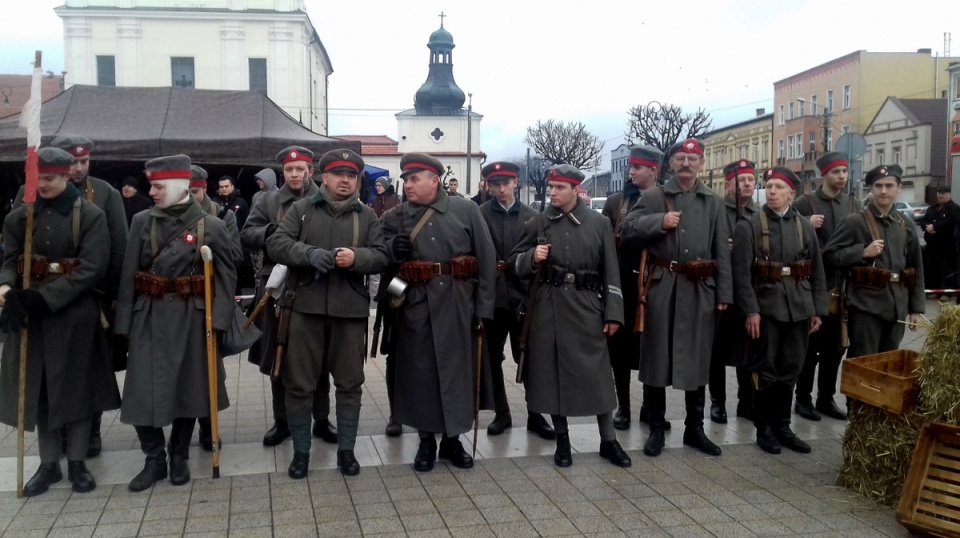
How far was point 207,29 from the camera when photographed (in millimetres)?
48562

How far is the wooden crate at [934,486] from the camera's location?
459 centimetres

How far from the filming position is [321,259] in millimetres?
5387

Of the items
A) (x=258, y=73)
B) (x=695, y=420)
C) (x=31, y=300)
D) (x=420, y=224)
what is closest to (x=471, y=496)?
(x=420, y=224)

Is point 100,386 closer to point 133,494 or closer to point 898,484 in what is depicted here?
point 133,494

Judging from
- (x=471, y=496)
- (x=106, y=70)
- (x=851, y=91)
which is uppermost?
(x=851, y=91)

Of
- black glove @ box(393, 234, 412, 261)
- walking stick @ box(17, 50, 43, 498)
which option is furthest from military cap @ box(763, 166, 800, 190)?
walking stick @ box(17, 50, 43, 498)

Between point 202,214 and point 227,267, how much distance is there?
0.38m

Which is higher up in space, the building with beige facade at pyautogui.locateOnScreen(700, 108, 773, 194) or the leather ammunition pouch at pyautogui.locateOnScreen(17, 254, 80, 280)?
the building with beige facade at pyautogui.locateOnScreen(700, 108, 773, 194)

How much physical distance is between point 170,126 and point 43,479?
9428 mm

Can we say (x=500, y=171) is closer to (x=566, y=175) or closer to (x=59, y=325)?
(x=566, y=175)

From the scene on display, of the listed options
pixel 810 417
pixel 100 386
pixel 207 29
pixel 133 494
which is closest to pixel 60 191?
pixel 100 386

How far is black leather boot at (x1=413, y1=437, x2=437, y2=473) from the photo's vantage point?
5.81m

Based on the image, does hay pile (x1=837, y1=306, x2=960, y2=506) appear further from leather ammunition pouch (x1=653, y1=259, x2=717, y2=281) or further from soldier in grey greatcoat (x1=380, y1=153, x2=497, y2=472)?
soldier in grey greatcoat (x1=380, y1=153, x2=497, y2=472)

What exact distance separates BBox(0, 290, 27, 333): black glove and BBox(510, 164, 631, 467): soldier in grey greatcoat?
3.13 metres
